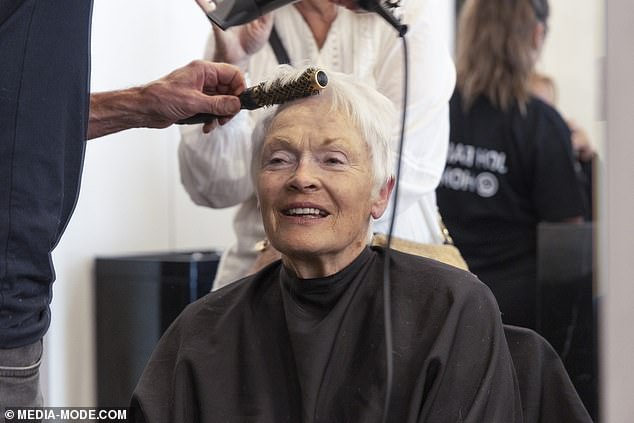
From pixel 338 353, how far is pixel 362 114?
43 cm

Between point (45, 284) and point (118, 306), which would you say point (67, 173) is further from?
point (118, 306)

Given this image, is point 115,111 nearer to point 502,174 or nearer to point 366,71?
point 366,71

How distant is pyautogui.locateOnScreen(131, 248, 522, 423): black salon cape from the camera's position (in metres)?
1.59

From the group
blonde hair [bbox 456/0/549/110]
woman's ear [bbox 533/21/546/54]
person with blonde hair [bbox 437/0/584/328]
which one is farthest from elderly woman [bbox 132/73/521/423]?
woman's ear [bbox 533/21/546/54]

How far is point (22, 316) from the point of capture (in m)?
1.44

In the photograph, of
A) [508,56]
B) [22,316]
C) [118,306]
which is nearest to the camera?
[22,316]

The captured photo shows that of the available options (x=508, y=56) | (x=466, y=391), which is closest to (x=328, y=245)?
(x=466, y=391)

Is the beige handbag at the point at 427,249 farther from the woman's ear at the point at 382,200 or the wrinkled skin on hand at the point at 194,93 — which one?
the wrinkled skin on hand at the point at 194,93

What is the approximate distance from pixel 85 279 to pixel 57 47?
1.55m

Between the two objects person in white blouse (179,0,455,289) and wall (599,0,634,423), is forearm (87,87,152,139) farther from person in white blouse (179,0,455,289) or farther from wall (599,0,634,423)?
wall (599,0,634,423)

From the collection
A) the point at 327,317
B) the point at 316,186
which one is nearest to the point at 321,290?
the point at 327,317

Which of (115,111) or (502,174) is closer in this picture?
(115,111)

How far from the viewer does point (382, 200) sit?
6.05 feet

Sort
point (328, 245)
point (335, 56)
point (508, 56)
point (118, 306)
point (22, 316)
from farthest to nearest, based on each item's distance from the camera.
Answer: point (508, 56), point (118, 306), point (335, 56), point (328, 245), point (22, 316)
